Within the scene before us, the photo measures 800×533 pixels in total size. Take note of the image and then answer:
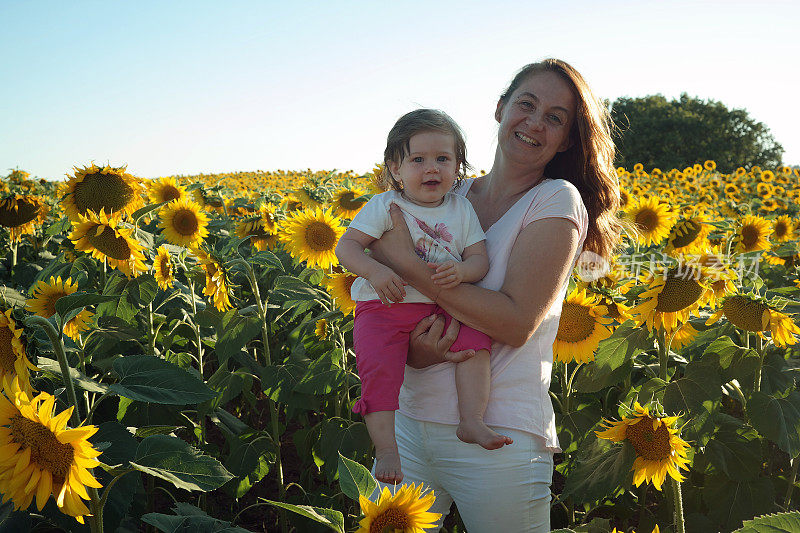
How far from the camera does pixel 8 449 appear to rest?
131cm

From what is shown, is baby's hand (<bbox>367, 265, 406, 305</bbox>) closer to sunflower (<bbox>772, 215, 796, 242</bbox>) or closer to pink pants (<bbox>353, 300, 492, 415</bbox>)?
pink pants (<bbox>353, 300, 492, 415</bbox>)

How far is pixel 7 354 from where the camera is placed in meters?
1.52

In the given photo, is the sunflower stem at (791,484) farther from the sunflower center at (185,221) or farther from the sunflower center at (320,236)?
the sunflower center at (185,221)

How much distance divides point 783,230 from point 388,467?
5.40 meters

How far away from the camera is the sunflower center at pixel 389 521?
1172mm

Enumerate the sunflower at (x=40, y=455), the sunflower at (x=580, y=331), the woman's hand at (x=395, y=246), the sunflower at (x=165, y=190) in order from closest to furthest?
the sunflower at (x=40, y=455) < the woman's hand at (x=395, y=246) < the sunflower at (x=580, y=331) < the sunflower at (x=165, y=190)

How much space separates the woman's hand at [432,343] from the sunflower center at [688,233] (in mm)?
2151

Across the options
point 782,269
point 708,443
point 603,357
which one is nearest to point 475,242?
point 603,357

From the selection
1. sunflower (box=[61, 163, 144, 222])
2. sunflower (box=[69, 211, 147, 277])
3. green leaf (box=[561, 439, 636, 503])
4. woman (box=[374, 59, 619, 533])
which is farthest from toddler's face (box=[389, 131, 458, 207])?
sunflower (box=[61, 163, 144, 222])

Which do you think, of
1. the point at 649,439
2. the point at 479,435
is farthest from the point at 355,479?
the point at 649,439

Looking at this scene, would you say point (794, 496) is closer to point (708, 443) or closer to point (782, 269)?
point (708, 443)

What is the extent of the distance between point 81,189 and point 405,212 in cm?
178

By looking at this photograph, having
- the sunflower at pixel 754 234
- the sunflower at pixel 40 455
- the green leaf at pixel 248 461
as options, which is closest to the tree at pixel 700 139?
the sunflower at pixel 754 234

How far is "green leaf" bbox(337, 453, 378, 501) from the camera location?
1.22 metres
